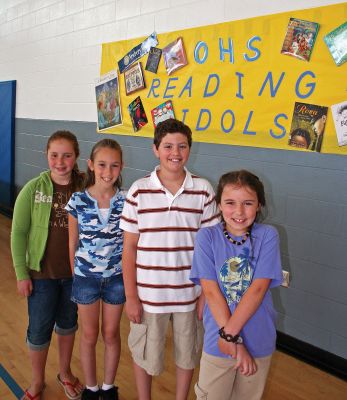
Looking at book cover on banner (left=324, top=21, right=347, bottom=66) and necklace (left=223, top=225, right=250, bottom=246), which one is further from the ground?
book cover on banner (left=324, top=21, right=347, bottom=66)

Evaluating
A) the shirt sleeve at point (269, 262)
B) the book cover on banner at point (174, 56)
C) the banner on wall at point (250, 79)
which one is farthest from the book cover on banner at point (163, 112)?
the shirt sleeve at point (269, 262)

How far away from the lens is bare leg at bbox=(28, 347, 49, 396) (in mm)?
1723

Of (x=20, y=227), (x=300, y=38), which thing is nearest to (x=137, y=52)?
(x=300, y=38)

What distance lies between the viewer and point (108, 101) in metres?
3.28

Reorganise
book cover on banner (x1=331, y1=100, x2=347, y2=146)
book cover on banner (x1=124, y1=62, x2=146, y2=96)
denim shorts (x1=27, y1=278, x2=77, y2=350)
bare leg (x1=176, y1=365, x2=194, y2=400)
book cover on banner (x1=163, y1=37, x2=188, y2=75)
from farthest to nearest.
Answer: book cover on banner (x1=124, y1=62, x2=146, y2=96), book cover on banner (x1=163, y1=37, x2=188, y2=75), book cover on banner (x1=331, y1=100, x2=347, y2=146), denim shorts (x1=27, y1=278, x2=77, y2=350), bare leg (x1=176, y1=365, x2=194, y2=400)

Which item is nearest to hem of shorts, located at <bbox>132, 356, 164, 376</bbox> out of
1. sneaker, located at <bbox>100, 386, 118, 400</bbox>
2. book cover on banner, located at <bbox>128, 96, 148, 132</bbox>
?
sneaker, located at <bbox>100, 386, 118, 400</bbox>

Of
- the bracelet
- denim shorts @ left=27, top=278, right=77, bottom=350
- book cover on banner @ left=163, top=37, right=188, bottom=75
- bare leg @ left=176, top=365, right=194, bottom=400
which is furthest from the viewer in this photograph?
book cover on banner @ left=163, top=37, right=188, bottom=75

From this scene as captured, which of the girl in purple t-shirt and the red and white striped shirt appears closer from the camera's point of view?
the girl in purple t-shirt

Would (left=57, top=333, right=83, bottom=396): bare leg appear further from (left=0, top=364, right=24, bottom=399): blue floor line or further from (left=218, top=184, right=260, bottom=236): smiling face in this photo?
(left=218, top=184, right=260, bottom=236): smiling face

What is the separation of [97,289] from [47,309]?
0.26 m

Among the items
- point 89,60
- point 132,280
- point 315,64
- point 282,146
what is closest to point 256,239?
point 132,280

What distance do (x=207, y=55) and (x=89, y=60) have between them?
1.45 metres

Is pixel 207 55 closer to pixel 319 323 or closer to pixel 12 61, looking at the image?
pixel 319 323

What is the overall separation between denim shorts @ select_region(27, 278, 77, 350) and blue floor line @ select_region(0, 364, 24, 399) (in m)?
0.29
